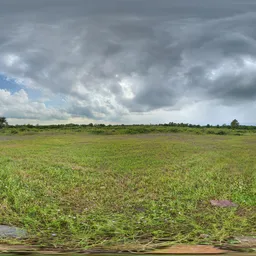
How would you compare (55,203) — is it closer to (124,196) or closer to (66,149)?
(124,196)

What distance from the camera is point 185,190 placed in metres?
5.20

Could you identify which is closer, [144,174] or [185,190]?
[185,190]

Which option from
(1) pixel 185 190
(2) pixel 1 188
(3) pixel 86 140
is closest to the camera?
(2) pixel 1 188

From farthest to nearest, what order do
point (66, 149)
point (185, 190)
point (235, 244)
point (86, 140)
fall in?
point (86, 140) < point (66, 149) < point (185, 190) < point (235, 244)

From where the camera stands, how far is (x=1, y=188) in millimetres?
4773

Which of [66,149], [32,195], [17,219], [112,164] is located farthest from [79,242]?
[66,149]

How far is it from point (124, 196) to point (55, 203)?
3.68ft

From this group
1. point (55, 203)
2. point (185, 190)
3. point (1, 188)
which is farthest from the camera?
point (185, 190)

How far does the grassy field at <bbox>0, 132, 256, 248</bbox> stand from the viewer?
310cm

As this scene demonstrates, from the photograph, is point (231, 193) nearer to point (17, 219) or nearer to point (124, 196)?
point (124, 196)

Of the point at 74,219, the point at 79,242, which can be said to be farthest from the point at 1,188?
the point at 79,242

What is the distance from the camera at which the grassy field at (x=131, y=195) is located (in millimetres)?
3098

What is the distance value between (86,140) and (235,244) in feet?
30.3

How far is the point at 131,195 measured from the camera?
502cm
